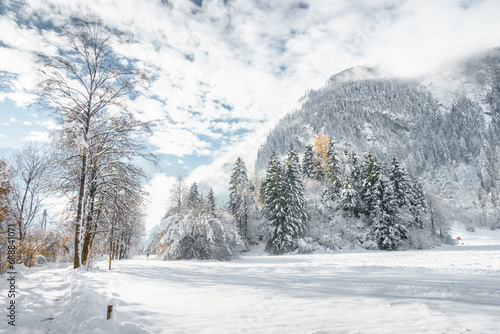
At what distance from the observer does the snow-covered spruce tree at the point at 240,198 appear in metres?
37.7

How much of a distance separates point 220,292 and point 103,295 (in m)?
3.00

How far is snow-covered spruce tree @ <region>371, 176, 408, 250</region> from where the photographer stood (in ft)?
99.0

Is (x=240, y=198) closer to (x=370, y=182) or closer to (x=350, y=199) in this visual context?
(x=350, y=199)

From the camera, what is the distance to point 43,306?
5.29 meters

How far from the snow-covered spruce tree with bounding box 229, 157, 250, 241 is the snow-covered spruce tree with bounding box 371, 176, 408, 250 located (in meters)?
18.5

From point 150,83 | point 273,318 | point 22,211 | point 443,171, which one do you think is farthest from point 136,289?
point 443,171

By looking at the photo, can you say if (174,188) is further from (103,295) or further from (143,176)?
(103,295)

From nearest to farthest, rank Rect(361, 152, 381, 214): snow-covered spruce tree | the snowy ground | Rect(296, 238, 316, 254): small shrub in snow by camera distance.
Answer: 1. the snowy ground
2. Rect(296, 238, 316, 254): small shrub in snow
3. Rect(361, 152, 381, 214): snow-covered spruce tree

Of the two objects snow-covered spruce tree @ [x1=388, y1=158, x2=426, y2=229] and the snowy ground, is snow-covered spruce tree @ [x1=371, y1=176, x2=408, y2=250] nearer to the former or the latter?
snow-covered spruce tree @ [x1=388, y1=158, x2=426, y2=229]

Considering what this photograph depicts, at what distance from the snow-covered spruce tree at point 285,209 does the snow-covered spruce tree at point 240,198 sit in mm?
5547

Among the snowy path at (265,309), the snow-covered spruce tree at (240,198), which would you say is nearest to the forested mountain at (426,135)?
the snow-covered spruce tree at (240,198)

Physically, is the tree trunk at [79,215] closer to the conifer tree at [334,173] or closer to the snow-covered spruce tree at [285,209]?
the snow-covered spruce tree at [285,209]

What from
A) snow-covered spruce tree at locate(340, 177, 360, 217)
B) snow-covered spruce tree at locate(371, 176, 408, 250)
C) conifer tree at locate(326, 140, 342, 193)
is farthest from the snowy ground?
conifer tree at locate(326, 140, 342, 193)

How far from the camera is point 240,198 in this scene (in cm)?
3884
